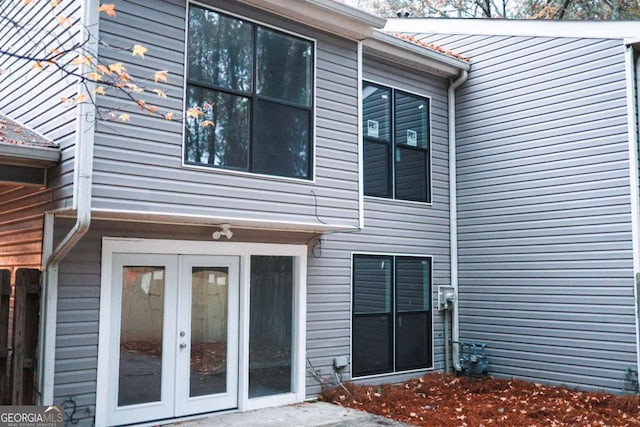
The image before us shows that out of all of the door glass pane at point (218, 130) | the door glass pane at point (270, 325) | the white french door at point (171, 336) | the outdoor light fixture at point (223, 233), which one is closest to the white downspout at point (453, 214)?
the door glass pane at point (270, 325)

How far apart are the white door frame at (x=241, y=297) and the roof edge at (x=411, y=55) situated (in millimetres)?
3088

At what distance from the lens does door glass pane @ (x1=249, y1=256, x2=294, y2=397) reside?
23.2ft

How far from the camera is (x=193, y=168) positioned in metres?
5.84

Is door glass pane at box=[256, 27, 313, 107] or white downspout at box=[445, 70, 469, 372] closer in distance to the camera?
door glass pane at box=[256, 27, 313, 107]

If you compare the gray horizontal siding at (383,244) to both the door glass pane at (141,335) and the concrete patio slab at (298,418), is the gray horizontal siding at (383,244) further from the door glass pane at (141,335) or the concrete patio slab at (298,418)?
the door glass pane at (141,335)

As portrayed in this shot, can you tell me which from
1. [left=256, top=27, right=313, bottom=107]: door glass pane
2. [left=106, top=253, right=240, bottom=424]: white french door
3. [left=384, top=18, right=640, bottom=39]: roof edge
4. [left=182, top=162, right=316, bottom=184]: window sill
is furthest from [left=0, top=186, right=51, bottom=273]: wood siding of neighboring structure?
[left=384, top=18, right=640, bottom=39]: roof edge

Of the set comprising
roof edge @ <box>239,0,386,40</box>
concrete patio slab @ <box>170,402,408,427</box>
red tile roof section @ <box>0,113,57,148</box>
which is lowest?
concrete patio slab @ <box>170,402,408,427</box>

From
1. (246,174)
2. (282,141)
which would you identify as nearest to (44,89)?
(246,174)

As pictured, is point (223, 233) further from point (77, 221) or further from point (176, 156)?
point (77, 221)

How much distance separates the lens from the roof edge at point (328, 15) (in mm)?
6430

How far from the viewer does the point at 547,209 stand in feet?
27.2

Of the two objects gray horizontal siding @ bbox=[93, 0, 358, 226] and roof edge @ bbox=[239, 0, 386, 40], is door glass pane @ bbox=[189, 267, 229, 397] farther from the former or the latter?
roof edge @ bbox=[239, 0, 386, 40]

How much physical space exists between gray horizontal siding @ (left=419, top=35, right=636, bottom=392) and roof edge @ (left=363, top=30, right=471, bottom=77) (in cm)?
41

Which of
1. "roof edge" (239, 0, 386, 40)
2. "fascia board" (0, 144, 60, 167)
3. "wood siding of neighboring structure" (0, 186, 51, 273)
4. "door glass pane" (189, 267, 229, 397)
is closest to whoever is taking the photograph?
"fascia board" (0, 144, 60, 167)
